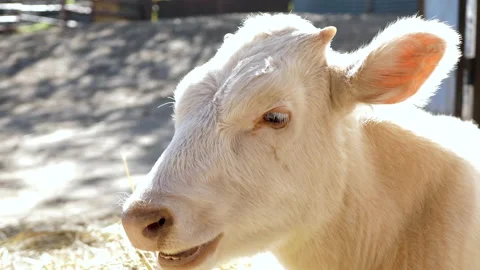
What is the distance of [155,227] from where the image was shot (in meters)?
2.51

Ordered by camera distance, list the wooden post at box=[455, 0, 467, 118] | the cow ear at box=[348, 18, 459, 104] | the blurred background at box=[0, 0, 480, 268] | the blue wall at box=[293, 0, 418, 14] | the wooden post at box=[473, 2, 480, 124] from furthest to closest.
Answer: the blue wall at box=[293, 0, 418, 14] → the blurred background at box=[0, 0, 480, 268] → the wooden post at box=[455, 0, 467, 118] → the wooden post at box=[473, 2, 480, 124] → the cow ear at box=[348, 18, 459, 104]

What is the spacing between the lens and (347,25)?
16.4m

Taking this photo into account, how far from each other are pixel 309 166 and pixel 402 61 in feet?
1.84

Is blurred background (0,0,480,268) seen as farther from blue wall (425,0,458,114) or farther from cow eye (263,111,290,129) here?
cow eye (263,111,290,129)

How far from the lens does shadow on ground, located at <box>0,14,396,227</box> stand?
23.7 ft

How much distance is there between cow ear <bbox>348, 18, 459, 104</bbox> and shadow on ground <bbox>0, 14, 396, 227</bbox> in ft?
12.5

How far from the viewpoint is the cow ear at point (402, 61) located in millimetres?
2754

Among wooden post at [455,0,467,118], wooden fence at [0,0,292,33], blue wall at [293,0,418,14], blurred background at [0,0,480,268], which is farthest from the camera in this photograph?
blue wall at [293,0,418,14]

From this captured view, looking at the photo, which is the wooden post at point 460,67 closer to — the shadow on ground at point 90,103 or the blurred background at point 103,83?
the blurred background at point 103,83

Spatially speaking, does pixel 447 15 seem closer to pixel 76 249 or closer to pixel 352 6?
pixel 76 249

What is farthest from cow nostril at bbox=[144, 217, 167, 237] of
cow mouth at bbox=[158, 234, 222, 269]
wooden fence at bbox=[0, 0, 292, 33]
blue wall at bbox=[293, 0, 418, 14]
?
blue wall at bbox=[293, 0, 418, 14]

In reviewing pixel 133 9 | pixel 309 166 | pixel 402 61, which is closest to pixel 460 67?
pixel 402 61

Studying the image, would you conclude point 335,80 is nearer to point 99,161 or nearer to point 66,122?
point 99,161

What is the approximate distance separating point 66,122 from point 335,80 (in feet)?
27.4
